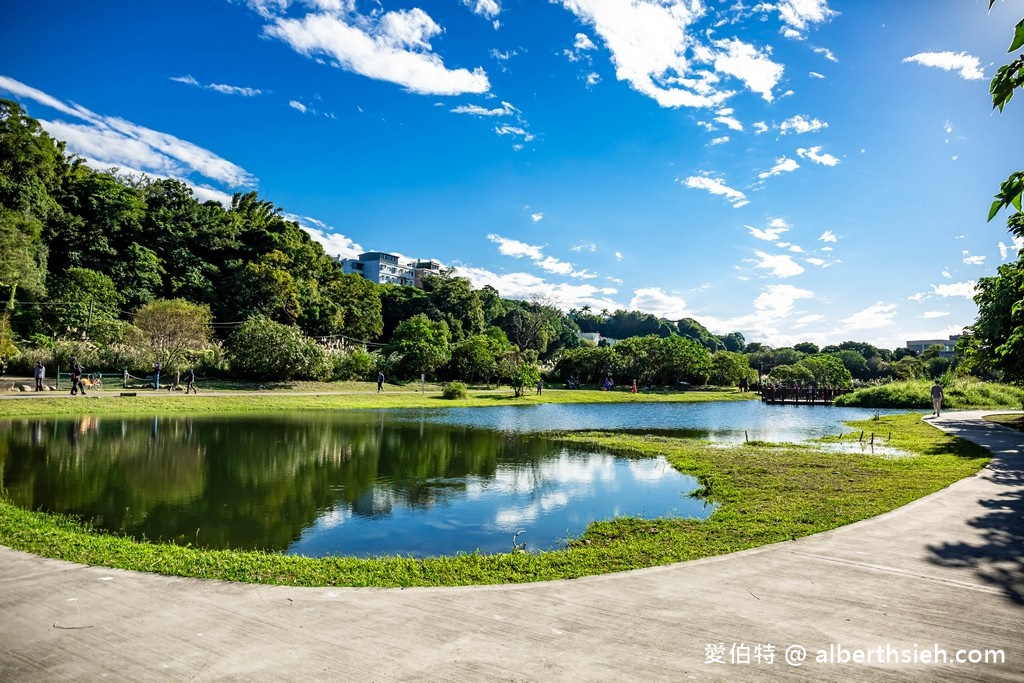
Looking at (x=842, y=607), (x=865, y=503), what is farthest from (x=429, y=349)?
(x=842, y=607)

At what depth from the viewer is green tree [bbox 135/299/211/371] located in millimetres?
37872

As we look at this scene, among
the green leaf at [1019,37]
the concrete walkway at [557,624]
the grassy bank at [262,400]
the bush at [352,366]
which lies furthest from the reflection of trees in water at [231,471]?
the bush at [352,366]

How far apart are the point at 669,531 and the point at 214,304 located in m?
59.0

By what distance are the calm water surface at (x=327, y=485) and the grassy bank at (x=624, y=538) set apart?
791 millimetres

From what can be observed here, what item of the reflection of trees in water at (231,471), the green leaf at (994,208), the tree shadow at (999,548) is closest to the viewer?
the green leaf at (994,208)

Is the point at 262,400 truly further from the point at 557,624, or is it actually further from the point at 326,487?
the point at 557,624

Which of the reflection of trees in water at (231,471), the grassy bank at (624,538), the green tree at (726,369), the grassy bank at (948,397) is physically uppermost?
the green tree at (726,369)

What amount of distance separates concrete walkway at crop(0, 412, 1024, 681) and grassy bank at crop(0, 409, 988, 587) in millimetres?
399

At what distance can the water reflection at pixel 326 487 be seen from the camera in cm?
827

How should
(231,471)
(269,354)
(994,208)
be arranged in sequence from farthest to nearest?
(269,354)
(231,471)
(994,208)

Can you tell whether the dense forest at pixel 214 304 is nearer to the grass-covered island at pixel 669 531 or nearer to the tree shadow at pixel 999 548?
the grass-covered island at pixel 669 531

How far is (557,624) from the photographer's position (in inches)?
177

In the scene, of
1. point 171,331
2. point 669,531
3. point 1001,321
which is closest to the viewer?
point 669,531

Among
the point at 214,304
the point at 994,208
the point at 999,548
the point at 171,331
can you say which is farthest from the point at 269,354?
the point at 994,208
